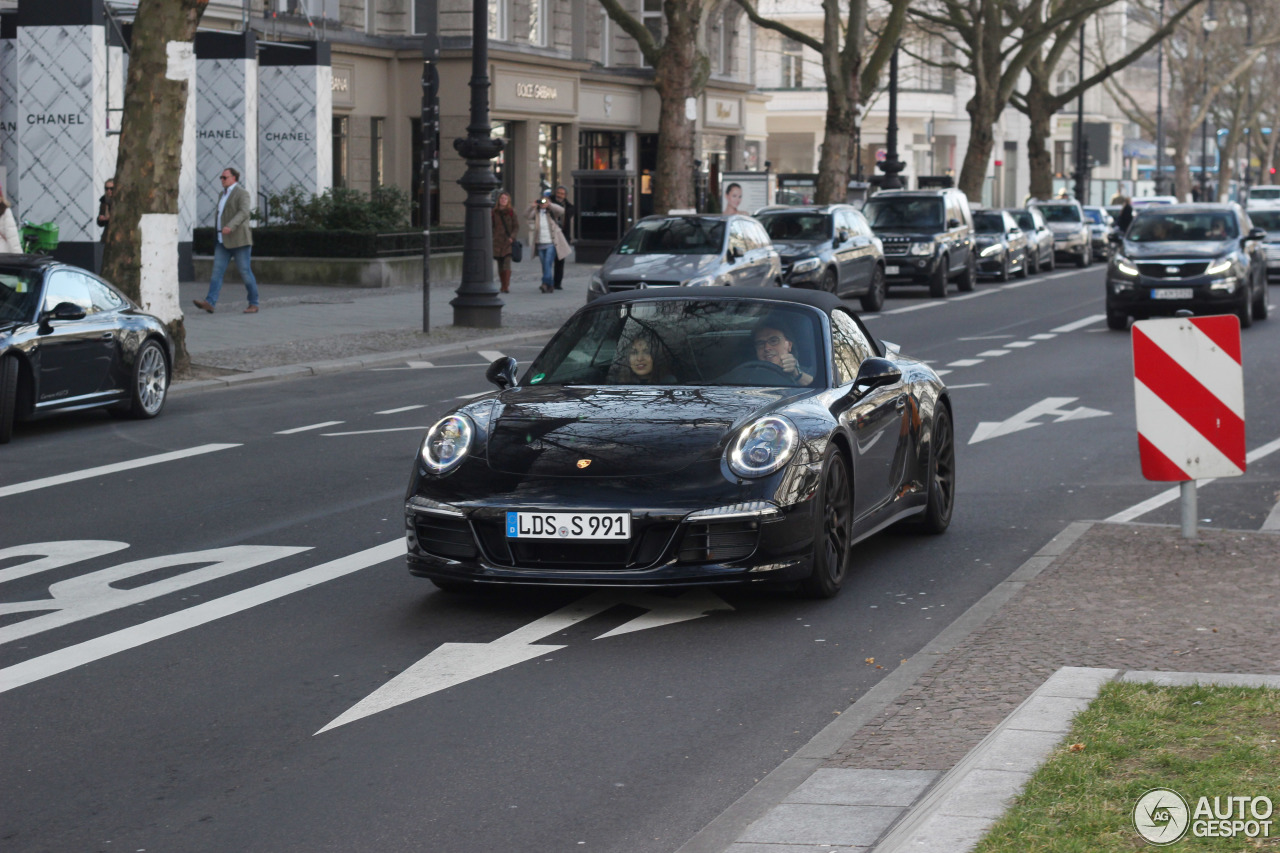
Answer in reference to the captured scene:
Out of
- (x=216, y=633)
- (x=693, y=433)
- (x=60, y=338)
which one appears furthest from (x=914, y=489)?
(x=60, y=338)

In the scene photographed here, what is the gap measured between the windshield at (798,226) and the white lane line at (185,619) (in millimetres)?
20418

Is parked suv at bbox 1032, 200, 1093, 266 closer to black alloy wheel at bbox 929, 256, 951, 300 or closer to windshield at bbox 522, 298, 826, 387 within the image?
black alloy wheel at bbox 929, 256, 951, 300

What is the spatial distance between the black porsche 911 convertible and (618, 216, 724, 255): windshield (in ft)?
53.7

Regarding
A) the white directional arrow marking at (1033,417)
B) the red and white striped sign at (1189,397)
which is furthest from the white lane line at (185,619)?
the white directional arrow marking at (1033,417)

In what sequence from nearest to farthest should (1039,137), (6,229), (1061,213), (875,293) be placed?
(6,229)
(875,293)
(1061,213)
(1039,137)

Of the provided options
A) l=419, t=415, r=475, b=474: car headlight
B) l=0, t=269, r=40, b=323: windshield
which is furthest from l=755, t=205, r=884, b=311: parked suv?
l=419, t=415, r=475, b=474: car headlight

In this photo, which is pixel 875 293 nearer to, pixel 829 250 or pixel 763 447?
pixel 829 250

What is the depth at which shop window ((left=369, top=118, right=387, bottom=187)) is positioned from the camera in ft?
152

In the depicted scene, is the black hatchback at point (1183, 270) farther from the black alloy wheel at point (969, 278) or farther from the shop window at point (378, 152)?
the shop window at point (378, 152)

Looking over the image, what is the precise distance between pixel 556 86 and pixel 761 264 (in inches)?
953

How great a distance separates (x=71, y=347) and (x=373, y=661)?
27.8 ft

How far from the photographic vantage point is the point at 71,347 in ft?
48.8

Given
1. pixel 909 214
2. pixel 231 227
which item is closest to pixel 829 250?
pixel 909 214

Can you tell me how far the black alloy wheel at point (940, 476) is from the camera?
32.6ft
